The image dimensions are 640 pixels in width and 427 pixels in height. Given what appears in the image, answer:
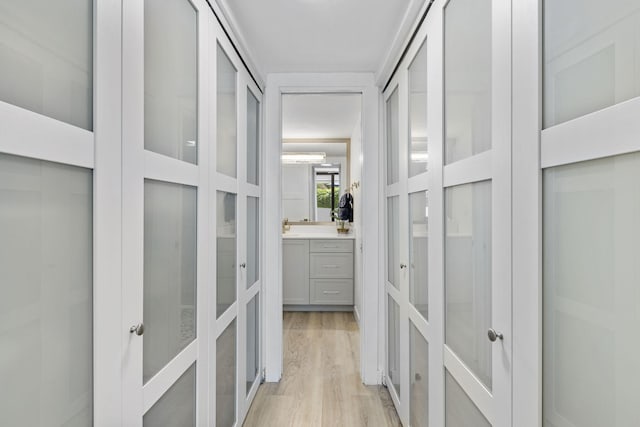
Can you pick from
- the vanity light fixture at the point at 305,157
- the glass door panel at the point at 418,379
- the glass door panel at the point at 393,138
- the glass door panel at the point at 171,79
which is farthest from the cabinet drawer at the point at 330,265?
the glass door panel at the point at 171,79

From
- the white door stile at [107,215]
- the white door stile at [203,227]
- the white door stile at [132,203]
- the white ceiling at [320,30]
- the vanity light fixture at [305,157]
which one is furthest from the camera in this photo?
the vanity light fixture at [305,157]

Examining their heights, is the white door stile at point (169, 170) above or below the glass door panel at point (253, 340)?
above

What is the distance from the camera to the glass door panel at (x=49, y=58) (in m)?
0.65

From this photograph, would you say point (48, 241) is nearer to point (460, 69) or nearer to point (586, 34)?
point (586, 34)

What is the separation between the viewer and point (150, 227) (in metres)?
1.14

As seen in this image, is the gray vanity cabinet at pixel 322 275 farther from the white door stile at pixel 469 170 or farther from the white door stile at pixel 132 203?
the white door stile at pixel 132 203

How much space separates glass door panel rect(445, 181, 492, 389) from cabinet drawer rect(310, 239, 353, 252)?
3370 mm

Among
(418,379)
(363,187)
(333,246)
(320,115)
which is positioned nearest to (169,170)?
(418,379)

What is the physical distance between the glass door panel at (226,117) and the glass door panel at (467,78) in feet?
3.36

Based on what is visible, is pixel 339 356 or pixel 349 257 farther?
pixel 349 257

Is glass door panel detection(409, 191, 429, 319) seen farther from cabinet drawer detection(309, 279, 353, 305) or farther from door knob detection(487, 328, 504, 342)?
cabinet drawer detection(309, 279, 353, 305)

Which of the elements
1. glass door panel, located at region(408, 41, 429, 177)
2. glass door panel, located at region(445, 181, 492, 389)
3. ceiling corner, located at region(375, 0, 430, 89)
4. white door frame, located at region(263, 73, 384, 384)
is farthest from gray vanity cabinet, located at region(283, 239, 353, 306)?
glass door panel, located at region(445, 181, 492, 389)

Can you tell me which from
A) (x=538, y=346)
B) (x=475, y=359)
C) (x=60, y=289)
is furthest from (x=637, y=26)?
(x=60, y=289)

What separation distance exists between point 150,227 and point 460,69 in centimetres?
116
